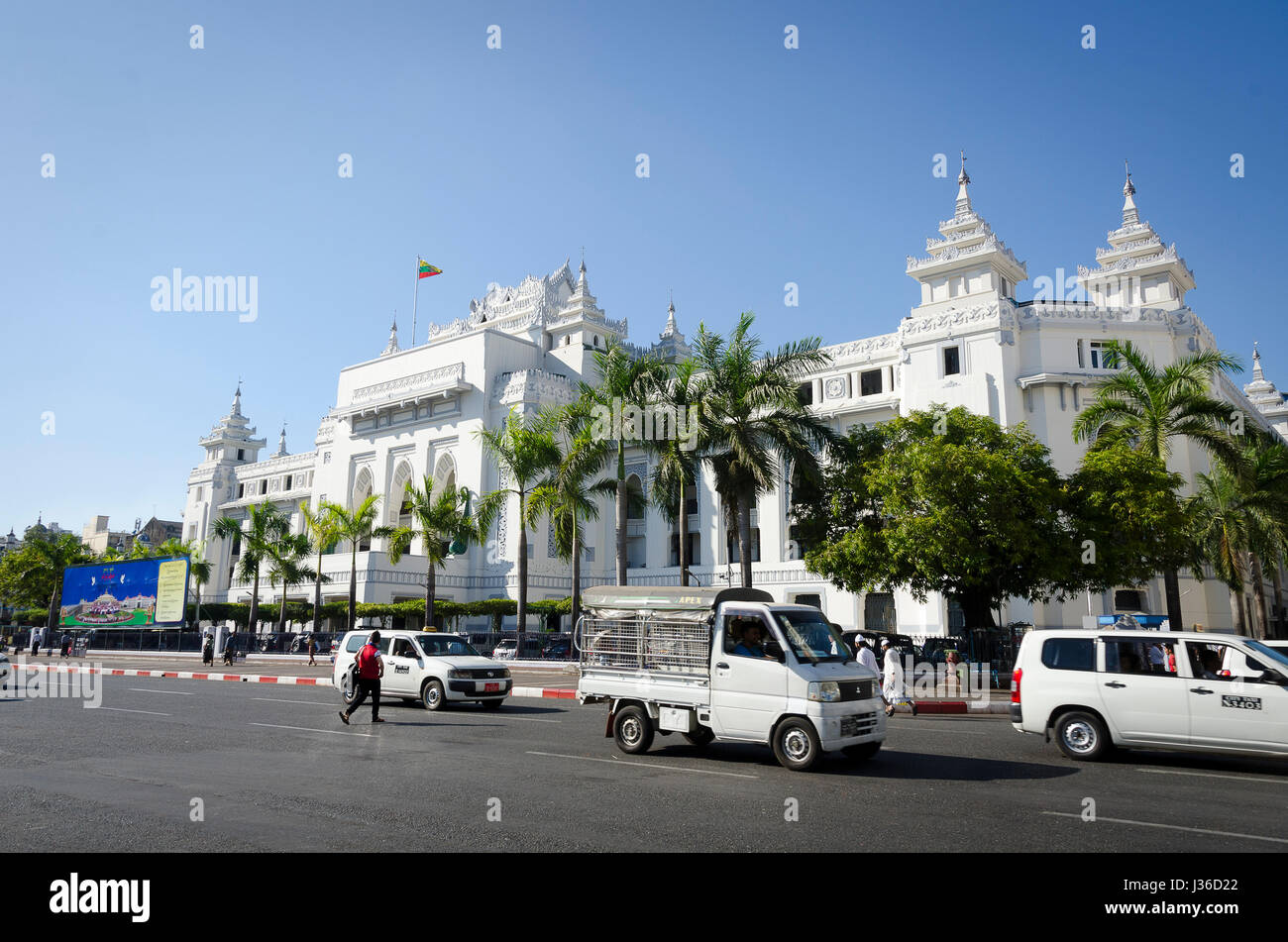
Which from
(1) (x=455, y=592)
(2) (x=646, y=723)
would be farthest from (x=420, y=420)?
(2) (x=646, y=723)

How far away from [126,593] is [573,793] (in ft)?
157

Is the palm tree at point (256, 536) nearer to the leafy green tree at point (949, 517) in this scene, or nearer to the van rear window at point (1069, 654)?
the leafy green tree at point (949, 517)

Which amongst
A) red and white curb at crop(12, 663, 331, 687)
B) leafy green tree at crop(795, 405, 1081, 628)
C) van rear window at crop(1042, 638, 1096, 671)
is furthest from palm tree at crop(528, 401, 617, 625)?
van rear window at crop(1042, 638, 1096, 671)

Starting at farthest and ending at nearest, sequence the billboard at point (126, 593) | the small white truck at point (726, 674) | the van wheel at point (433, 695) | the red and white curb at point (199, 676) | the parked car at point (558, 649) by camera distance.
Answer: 1. the billboard at point (126, 593)
2. the parked car at point (558, 649)
3. the red and white curb at point (199, 676)
4. the van wheel at point (433, 695)
5. the small white truck at point (726, 674)

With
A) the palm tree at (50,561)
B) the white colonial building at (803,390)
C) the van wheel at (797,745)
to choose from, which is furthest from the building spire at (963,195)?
the palm tree at (50,561)

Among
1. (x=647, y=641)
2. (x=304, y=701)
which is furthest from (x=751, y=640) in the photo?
(x=304, y=701)

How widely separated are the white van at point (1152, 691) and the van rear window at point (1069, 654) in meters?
0.01

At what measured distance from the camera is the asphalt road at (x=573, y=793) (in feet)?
21.0

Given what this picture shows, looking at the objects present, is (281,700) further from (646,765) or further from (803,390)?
(803,390)

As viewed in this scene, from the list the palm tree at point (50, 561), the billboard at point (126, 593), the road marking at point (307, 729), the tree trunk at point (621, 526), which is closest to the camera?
the road marking at point (307, 729)

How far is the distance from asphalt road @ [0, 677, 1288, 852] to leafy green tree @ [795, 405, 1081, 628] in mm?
9889

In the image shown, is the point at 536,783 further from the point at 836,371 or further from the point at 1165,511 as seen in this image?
the point at 836,371

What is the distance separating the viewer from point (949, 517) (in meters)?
22.6
